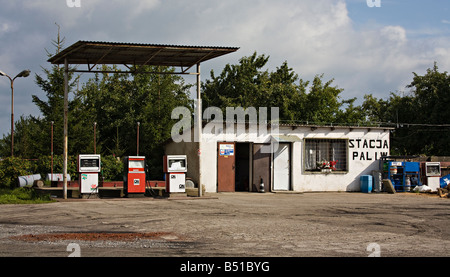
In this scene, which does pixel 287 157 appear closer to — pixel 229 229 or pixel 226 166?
pixel 226 166

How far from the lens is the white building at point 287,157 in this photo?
968 inches

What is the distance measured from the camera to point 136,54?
20.4 metres

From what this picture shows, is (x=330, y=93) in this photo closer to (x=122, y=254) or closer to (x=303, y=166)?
(x=303, y=166)

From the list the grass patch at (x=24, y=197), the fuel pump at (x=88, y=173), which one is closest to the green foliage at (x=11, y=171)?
the grass patch at (x=24, y=197)

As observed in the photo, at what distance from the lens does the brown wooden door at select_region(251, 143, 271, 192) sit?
25.2m

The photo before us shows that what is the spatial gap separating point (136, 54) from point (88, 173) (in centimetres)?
527

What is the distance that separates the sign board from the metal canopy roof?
4.67m

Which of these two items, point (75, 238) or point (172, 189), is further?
point (172, 189)

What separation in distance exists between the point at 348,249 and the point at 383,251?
605 millimetres

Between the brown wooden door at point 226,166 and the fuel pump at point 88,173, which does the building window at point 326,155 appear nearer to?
the brown wooden door at point 226,166

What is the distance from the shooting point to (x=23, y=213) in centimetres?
1462

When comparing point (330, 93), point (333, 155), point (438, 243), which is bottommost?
point (438, 243)
